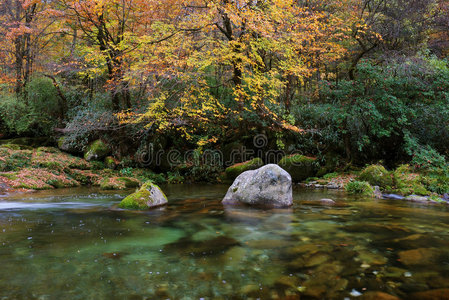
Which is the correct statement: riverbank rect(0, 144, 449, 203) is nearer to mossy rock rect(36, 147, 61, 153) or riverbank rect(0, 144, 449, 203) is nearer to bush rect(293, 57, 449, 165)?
mossy rock rect(36, 147, 61, 153)

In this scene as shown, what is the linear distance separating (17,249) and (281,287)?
3642 mm

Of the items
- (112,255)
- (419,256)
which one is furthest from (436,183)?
(112,255)

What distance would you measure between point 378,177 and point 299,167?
11.4 feet

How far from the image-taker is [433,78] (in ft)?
42.9

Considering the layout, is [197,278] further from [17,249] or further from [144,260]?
[17,249]

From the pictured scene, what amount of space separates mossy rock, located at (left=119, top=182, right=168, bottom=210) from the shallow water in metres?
0.59

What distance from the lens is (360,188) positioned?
10.6m

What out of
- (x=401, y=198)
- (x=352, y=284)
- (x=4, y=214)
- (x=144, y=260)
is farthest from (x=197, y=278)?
(x=401, y=198)

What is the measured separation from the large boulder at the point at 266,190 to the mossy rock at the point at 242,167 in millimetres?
5055

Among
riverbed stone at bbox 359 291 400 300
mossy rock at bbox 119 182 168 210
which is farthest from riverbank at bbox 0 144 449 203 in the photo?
riverbed stone at bbox 359 291 400 300

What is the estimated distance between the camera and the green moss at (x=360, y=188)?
10.2 metres

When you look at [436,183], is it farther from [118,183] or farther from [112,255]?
[118,183]

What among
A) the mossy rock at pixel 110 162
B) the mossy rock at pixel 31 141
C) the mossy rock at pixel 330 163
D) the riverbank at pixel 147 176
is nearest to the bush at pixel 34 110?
the mossy rock at pixel 31 141

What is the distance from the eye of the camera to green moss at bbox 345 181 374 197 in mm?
10250
